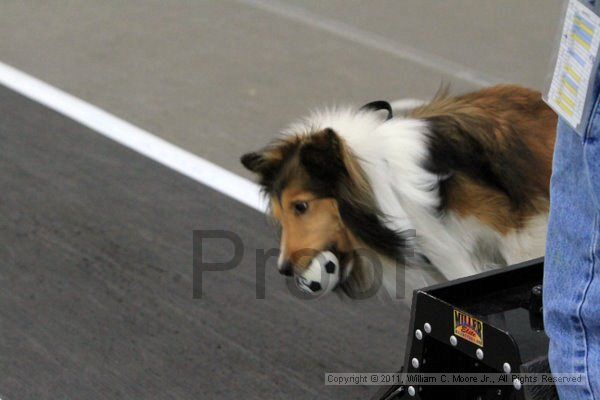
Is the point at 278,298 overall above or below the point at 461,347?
below

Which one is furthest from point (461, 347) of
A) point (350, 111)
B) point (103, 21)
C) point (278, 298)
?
point (103, 21)

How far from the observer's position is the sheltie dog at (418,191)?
118 inches

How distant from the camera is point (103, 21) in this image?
7164 millimetres

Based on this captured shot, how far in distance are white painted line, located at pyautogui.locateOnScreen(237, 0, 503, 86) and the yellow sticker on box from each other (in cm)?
412

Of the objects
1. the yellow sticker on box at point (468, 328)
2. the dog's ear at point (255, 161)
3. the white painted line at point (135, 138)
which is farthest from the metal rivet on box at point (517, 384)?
the white painted line at point (135, 138)

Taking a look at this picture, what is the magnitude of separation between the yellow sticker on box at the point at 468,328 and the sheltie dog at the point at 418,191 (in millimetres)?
1040

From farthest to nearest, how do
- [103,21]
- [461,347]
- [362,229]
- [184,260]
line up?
[103,21], [184,260], [362,229], [461,347]

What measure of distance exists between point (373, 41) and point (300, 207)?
386 cm

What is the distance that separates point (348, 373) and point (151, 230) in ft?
4.41

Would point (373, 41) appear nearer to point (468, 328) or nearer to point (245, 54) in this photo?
point (245, 54)

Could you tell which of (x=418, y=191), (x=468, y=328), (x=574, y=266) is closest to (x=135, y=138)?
(x=418, y=191)

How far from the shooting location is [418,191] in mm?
3008

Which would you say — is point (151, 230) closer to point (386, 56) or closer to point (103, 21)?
point (386, 56)

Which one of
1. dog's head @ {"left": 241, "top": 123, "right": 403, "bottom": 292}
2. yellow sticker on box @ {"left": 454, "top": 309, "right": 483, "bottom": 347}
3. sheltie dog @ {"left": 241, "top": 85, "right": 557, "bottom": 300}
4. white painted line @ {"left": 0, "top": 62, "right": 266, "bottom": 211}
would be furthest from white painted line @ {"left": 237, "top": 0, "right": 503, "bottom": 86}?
yellow sticker on box @ {"left": 454, "top": 309, "right": 483, "bottom": 347}
